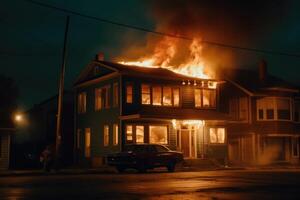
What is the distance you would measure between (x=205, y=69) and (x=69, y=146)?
14.3 metres

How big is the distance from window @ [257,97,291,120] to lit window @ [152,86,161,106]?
11.1 meters

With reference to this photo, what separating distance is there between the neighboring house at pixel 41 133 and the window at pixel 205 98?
11.9m

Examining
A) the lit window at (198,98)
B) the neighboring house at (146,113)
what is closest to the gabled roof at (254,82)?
the neighboring house at (146,113)

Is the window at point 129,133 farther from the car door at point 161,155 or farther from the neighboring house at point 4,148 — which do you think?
the neighboring house at point 4,148

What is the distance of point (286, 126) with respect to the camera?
42.5 metres

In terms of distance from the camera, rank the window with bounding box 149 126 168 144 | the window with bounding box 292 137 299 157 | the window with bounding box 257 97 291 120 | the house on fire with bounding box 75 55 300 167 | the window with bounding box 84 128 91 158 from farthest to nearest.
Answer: the window with bounding box 292 137 299 157 < the window with bounding box 257 97 291 120 < the window with bounding box 84 128 91 158 < the window with bounding box 149 126 168 144 < the house on fire with bounding box 75 55 300 167

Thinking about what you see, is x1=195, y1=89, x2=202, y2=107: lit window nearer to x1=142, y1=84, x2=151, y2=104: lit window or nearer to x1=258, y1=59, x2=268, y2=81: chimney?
x1=142, y1=84, x2=151, y2=104: lit window

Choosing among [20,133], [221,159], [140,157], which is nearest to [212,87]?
[221,159]

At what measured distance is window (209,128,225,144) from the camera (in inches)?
1469

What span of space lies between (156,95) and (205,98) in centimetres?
471

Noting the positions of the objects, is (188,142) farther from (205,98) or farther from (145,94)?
(145,94)

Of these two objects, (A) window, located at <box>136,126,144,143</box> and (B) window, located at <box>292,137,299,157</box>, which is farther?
(B) window, located at <box>292,137,299,157</box>

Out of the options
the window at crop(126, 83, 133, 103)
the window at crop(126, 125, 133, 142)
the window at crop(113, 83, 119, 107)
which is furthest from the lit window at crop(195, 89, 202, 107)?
the window at crop(113, 83, 119, 107)

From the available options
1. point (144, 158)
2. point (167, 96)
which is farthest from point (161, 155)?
point (167, 96)
